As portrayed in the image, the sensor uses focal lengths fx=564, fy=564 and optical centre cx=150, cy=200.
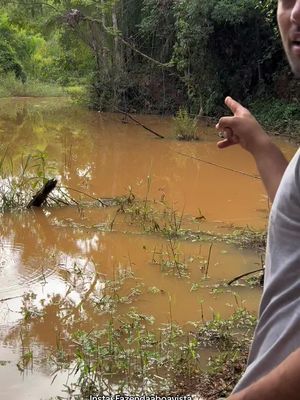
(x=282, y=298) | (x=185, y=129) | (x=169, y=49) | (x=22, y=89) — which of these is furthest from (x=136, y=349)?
(x=22, y=89)

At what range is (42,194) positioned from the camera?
19.2 feet

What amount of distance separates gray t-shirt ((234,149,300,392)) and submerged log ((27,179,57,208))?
5.06 metres

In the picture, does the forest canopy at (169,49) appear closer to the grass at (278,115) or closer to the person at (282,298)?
the grass at (278,115)

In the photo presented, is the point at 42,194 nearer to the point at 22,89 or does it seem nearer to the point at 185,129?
the point at 185,129

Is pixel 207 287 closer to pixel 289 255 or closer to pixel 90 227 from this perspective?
pixel 90 227

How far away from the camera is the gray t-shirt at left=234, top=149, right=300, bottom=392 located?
0.86 m

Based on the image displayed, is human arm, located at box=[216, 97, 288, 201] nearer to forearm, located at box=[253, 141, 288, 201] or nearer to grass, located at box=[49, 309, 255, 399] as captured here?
forearm, located at box=[253, 141, 288, 201]

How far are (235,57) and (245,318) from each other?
1170 cm

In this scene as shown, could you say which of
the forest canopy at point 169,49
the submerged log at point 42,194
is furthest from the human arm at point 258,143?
the forest canopy at point 169,49

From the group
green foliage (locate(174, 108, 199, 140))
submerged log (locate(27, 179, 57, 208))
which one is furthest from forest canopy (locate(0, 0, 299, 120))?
submerged log (locate(27, 179, 57, 208))

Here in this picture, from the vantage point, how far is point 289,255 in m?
0.87

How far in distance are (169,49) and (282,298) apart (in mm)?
15455

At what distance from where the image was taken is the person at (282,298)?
81 cm

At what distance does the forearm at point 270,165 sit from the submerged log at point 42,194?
15.6ft
